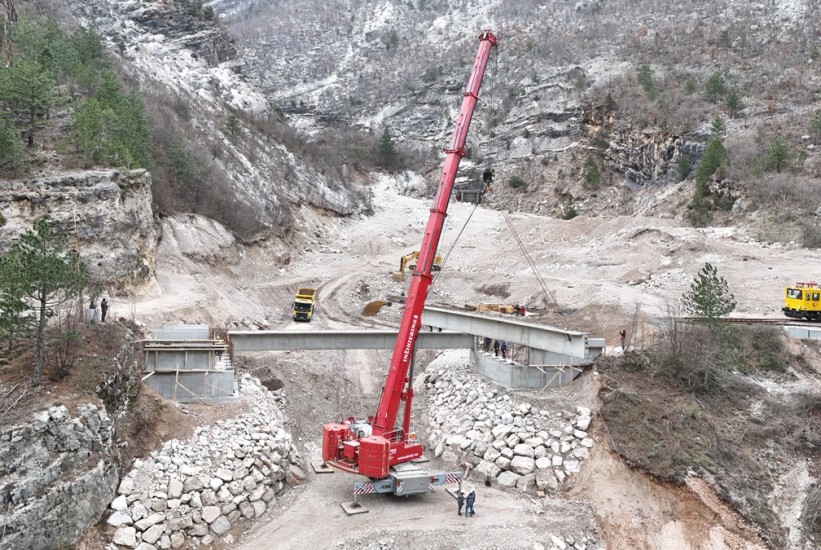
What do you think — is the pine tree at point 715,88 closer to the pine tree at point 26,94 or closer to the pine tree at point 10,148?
the pine tree at point 26,94

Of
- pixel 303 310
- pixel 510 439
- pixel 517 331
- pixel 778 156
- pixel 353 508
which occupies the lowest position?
pixel 353 508

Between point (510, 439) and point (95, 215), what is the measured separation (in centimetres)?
2370

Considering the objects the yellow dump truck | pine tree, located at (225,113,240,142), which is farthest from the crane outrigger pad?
pine tree, located at (225,113,240,142)

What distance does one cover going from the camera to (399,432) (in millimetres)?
19250

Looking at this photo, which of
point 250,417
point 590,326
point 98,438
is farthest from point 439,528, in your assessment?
A: point 590,326

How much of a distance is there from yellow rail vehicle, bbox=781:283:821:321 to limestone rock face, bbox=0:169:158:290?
34.2 meters

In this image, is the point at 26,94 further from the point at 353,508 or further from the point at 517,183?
the point at 517,183

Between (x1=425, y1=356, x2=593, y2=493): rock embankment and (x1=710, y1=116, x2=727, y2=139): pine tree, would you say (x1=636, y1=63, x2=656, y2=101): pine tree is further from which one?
(x1=425, y1=356, x2=593, y2=493): rock embankment

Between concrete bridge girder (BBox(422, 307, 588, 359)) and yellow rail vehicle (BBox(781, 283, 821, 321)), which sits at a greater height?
yellow rail vehicle (BBox(781, 283, 821, 321))

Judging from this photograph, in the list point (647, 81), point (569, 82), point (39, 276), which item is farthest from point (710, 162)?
point (39, 276)

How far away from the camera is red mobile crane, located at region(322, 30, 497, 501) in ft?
59.8

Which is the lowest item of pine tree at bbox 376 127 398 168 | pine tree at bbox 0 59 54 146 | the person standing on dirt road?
the person standing on dirt road

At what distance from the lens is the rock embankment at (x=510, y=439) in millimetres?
21562

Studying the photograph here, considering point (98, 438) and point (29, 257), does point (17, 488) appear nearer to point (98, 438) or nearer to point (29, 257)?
point (98, 438)
